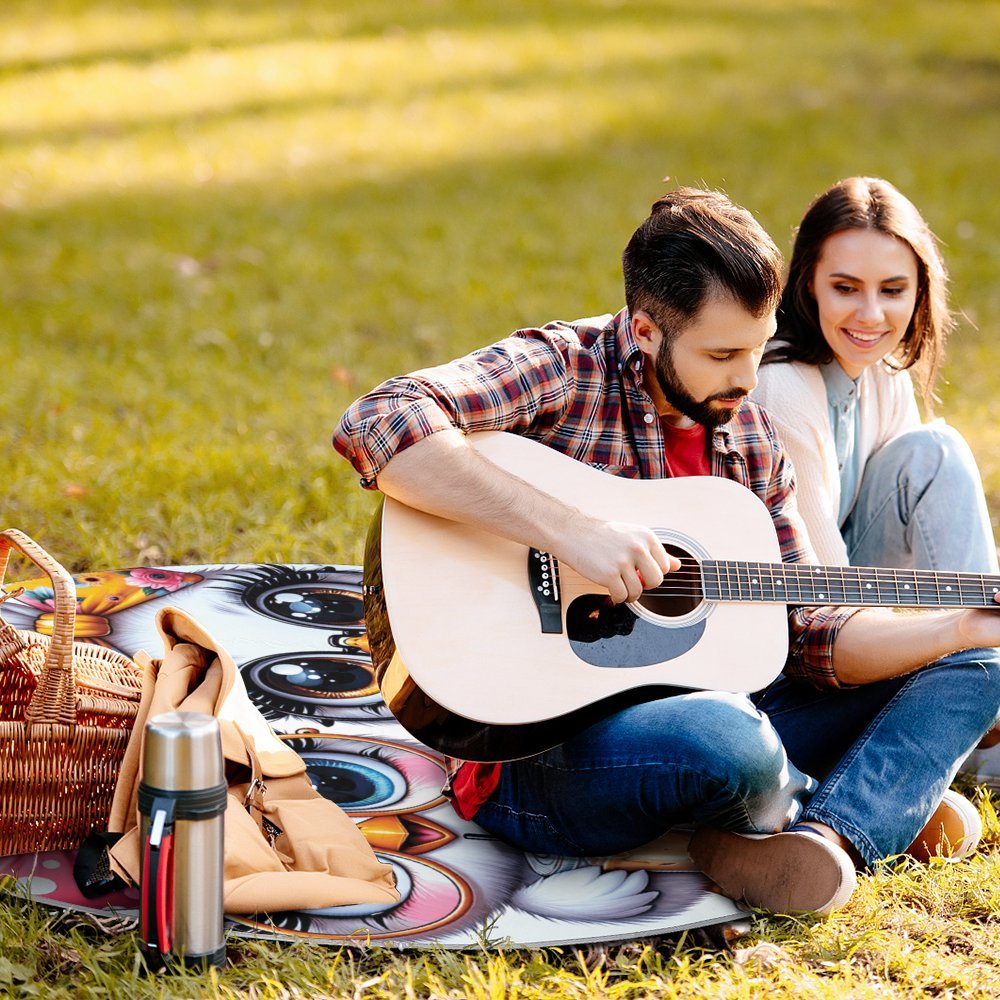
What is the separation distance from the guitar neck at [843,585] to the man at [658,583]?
0.22 feet

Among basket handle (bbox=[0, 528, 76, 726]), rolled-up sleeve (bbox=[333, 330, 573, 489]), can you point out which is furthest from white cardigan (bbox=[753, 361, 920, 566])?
basket handle (bbox=[0, 528, 76, 726])

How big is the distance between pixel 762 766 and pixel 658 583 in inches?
15.7

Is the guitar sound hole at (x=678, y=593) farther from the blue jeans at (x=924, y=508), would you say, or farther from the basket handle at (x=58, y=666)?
the basket handle at (x=58, y=666)

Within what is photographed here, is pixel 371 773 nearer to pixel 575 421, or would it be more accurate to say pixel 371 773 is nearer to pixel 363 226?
pixel 575 421

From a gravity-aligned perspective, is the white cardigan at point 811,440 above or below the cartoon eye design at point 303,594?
above

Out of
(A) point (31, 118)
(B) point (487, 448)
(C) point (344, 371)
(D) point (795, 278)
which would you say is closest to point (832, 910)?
(B) point (487, 448)

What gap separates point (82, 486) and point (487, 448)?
94.3 inches

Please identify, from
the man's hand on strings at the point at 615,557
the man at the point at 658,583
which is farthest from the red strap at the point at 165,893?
the man's hand on strings at the point at 615,557

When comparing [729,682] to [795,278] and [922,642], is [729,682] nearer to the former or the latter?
[922,642]

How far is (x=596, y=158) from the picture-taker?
9258 mm

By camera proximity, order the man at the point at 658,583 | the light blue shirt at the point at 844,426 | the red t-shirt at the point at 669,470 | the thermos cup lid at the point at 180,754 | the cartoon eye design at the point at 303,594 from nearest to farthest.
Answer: the thermos cup lid at the point at 180,754
the man at the point at 658,583
the red t-shirt at the point at 669,470
the light blue shirt at the point at 844,426
the cartoon eye design at the point at 303,594

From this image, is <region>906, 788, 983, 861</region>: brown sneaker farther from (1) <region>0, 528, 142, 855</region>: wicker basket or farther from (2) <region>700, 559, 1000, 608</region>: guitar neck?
(1) <region>0, 528, 142, 855</region>: wicker basket

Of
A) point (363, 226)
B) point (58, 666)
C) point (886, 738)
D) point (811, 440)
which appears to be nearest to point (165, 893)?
point (58, 666)

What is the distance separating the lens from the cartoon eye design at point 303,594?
3.86 meters
